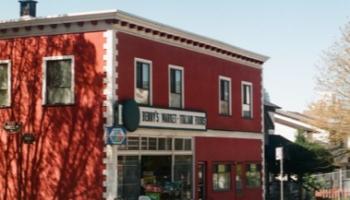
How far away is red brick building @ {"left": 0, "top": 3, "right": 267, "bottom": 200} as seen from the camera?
79.5ft

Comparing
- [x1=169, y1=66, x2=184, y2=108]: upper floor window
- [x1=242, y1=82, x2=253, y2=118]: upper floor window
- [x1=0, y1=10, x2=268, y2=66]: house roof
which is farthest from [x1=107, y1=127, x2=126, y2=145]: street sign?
[x1=242, y1=82, x2=253, y2=118]: upper floor window

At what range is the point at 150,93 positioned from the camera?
26328 millimetres

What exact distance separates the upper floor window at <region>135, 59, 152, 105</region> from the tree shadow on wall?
1.83 m

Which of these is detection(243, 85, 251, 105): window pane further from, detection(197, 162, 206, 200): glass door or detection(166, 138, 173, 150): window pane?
detection(166, 138, 173, 150): window pane

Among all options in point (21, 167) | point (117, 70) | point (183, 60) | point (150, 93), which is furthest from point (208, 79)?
point (21, 167)

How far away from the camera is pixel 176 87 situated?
92.7ft

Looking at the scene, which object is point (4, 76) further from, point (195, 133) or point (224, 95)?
point (224, 95)

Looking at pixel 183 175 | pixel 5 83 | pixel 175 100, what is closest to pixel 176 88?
pixel 175 100

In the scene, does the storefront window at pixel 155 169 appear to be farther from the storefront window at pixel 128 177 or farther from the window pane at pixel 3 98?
the window pane at pixel 3 98

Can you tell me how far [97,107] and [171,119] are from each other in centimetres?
361

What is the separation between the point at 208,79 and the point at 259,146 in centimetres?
638

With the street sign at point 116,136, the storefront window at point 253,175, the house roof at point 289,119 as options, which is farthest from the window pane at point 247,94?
the house roof at point 289,119

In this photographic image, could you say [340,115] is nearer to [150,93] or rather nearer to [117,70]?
[150,93]

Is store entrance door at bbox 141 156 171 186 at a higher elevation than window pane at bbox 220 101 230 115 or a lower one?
lower
